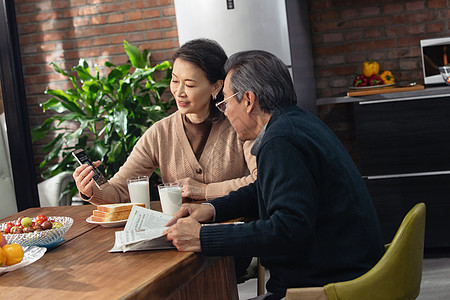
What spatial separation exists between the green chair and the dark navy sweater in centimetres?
10

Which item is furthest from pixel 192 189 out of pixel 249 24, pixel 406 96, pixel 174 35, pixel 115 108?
pixel 174 35

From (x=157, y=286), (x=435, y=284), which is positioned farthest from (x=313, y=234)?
(x=435, y=284)

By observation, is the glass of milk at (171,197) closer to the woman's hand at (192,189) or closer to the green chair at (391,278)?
the woman's hand at (192,189)

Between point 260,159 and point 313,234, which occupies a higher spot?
point 260,159

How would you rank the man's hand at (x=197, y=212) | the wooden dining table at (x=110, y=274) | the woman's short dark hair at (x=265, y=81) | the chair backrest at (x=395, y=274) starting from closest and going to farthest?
1. the wooden dining table at (x=110, y=274)
2. the chair backrest at (x=395, y=274)
3. the woman's short dark hair at (x=265, y=81)
4. the man's hand at (x=197, y=212)

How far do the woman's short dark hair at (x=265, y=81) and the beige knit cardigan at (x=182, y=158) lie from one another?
617mm

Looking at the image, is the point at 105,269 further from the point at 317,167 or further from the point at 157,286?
the point at 317,167

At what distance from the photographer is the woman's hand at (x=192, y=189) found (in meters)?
2.25

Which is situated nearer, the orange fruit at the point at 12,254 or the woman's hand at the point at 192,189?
the orange fruit at the point at 12,254

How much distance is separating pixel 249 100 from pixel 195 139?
77cm

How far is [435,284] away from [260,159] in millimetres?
2096

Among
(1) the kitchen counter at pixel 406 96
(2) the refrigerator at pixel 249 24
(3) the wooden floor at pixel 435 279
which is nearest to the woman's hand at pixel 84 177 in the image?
(2) the refrigerator at pixel 249 24

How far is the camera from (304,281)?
165cm

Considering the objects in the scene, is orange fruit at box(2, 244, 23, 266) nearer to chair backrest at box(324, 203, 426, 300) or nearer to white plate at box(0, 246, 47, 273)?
white plate at box(0, 246, 47, 273)
